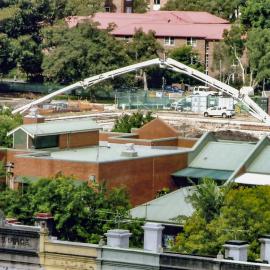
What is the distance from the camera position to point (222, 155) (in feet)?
281

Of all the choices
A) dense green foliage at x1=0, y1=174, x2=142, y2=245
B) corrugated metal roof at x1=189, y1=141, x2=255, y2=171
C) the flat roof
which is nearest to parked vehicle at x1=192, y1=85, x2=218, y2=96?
the flat roof

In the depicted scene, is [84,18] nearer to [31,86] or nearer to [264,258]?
[31,86]

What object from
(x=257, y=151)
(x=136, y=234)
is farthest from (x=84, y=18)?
(x=136, y=234)

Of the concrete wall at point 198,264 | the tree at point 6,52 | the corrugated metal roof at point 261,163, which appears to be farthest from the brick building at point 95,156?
the tree at point 6,52

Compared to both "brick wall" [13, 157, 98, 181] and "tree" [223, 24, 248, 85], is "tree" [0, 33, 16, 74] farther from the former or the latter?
"brick wall" [13, 157, 98, 181]

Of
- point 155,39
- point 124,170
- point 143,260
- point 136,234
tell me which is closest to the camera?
point 143,260

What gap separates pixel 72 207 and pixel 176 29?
93.5m

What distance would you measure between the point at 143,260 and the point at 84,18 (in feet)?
335

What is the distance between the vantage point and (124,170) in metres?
79.0

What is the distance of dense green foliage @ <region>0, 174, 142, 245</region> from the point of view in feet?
219

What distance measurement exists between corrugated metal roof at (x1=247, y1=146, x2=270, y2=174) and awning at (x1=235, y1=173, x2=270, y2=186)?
423 mm

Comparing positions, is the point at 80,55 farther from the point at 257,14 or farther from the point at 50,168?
the point at 50,168

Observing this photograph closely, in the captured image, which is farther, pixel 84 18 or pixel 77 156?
pixel 84 18

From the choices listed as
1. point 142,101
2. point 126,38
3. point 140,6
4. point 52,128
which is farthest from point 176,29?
point 52,128
